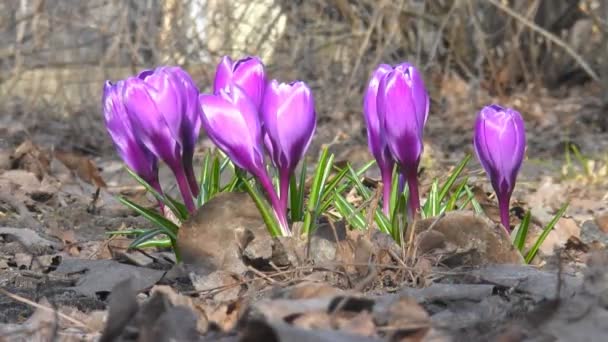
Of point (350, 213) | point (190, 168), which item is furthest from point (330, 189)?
point (190, 168)

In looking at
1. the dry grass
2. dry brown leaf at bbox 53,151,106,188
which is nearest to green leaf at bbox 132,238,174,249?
dry brown leaf at bbox 53,151,106,188

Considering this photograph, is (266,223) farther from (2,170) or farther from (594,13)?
(594,13)

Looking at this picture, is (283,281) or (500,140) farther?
(500,140)

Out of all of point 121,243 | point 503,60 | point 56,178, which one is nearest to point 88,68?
point 56,178

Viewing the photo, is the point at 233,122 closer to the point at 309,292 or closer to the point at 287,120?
the point at 287,120

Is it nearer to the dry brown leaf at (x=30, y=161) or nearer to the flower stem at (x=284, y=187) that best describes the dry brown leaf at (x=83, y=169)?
the dry brown leaf at (x=30, y=161)

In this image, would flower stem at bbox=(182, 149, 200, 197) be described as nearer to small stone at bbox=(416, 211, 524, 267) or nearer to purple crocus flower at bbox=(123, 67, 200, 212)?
purple crocus flower at bbox=(123, 67, 200, 212)

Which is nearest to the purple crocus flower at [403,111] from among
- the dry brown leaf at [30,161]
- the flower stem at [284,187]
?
the flower stem at [284,187]
